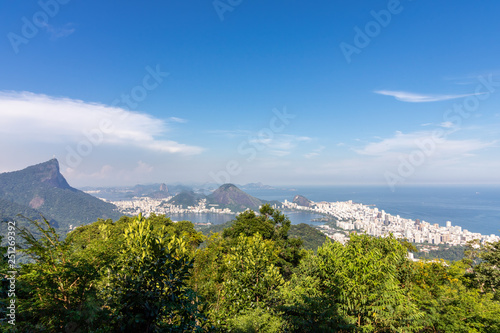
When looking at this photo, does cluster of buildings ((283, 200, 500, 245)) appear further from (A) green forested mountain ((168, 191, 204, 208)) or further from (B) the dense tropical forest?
(A) green forested mountain ((168, 191, 204, 208))

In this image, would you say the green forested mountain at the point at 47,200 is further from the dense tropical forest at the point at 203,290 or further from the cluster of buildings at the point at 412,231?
the dense tropical forest at the point at 203,290

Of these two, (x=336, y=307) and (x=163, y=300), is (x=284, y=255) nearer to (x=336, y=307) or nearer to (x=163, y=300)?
(x=336, y=307)

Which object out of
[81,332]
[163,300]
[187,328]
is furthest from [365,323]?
[81,332]

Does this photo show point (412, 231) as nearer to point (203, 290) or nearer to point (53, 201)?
point (203, 290)

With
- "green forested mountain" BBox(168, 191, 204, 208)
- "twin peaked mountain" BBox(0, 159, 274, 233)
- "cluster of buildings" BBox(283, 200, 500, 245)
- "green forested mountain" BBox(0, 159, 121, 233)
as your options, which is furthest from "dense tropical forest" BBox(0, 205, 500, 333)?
"green forested mountain" BBox(168, 191, 204, 208)

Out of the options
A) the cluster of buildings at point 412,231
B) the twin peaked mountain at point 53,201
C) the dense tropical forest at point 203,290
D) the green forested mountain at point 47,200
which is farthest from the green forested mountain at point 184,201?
the dense tropical forest at point 203,290
